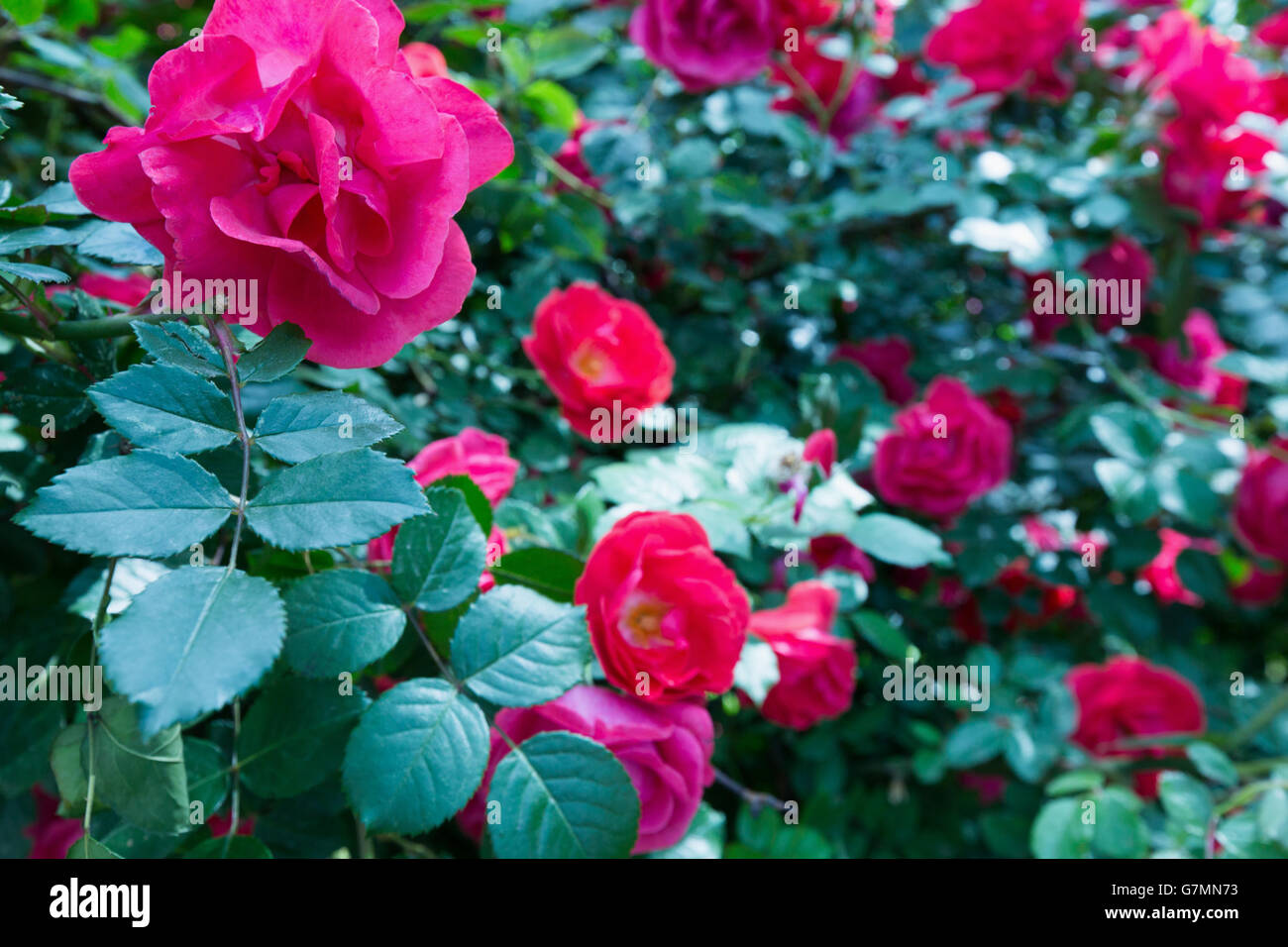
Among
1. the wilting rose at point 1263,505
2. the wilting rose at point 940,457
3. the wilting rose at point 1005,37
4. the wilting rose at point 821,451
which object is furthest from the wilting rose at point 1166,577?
the wilting rose at point 821,451

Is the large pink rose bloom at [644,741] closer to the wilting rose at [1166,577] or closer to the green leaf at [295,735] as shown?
the green leaf at [295,735]

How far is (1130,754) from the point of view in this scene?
1.04 meters

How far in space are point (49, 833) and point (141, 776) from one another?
39 cm

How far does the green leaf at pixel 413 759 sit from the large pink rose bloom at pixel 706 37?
2.85ft

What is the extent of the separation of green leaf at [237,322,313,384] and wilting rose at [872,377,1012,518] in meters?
0.72

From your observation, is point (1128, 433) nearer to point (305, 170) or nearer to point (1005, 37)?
point (1005, 37)

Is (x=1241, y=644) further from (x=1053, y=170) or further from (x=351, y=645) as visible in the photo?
(x=351, y=645)

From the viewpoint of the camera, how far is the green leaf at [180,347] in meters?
0.39

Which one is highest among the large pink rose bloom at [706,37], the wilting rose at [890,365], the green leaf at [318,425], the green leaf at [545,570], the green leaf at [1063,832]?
the large pink rose bloom at [706,37]

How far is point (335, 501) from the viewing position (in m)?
0.37

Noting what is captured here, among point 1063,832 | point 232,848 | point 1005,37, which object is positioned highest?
point 1005,37

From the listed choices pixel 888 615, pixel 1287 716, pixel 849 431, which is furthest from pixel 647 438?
pixel 1287 716

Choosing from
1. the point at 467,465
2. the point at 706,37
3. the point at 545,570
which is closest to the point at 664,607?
the point at 545,570

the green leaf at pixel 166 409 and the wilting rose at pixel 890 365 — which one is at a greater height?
the wilting rose at pixel 890 365
